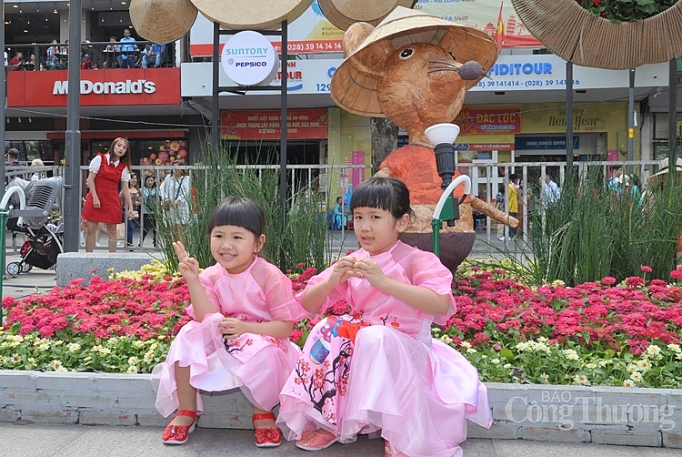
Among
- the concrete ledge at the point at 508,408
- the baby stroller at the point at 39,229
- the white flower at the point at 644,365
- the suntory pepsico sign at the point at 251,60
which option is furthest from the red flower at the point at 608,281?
the baby stroller at the point at 39,229

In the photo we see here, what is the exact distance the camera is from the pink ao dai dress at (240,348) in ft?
8.38

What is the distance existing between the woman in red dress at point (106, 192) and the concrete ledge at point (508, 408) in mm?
4086

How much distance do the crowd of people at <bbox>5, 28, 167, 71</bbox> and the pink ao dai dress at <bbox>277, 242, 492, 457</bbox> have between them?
1582 centimetres

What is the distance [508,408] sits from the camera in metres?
2.64

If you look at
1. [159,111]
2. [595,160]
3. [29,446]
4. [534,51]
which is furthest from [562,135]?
[29,446]

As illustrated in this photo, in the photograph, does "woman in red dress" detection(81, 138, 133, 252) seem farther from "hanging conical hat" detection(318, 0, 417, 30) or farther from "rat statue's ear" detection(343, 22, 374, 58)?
"rat statue's ear" detection(343, 22, 374, 58)

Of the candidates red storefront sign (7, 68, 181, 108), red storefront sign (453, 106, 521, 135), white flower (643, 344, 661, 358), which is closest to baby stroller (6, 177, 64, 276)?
white flower (643, 344, 661, 358)

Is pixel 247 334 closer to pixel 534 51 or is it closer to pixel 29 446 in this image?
pixel 29 446

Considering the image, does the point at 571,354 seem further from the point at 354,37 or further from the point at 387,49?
the point at 354,37

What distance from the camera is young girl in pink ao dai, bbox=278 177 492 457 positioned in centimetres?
231

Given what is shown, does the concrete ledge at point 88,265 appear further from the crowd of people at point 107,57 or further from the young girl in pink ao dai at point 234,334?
the crowd of people at point 107,57

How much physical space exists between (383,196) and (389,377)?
0.68 meters

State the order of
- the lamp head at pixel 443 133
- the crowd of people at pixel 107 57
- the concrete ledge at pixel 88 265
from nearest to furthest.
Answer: the lamp head at pixel 443 133, the concrete ledge at pixel 88 265, the crowd of people at pixel 107 57

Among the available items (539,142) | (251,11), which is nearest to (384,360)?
(251,11)
